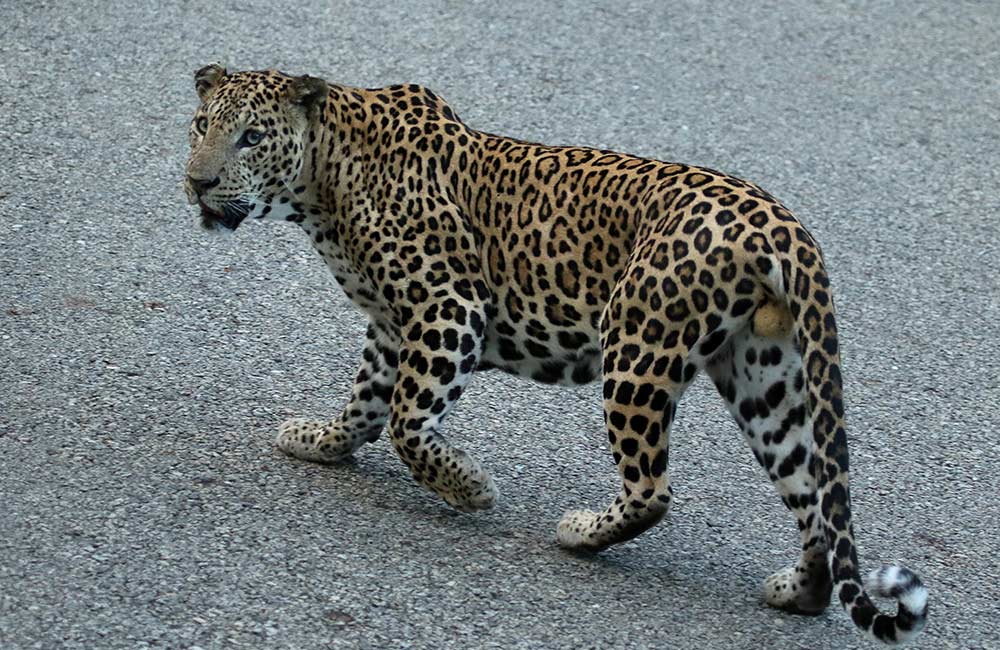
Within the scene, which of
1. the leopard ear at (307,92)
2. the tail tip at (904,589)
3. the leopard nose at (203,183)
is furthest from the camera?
the leopard ear at (307,92)

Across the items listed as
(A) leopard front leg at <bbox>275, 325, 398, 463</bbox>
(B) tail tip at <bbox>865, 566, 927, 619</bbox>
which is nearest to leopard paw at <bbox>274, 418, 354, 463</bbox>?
(A) leopard front leg at <bbox>275, 325, 398, 463</bbox>

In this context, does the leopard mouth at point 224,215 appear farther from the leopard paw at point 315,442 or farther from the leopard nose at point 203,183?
the leopard paw at point 315,442

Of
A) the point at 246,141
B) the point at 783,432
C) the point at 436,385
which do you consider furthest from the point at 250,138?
the point at 783,432

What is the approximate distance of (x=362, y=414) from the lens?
6.04 m

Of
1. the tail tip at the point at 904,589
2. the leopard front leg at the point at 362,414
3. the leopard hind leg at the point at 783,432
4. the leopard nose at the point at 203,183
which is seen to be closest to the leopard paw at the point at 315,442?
the leopard front leg at the point at 362,414

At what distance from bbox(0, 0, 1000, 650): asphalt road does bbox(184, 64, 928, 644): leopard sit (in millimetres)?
303

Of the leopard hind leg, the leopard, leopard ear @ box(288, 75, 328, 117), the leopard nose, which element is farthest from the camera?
leopard ear @ box(288, 75, 328, 117)

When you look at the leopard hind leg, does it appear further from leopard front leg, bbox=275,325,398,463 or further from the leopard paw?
the leopard paw

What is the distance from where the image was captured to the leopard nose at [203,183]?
5.64m

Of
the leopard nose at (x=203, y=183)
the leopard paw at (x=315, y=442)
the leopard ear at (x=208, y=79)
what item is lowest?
the leopard paw at (x=315, y=442)

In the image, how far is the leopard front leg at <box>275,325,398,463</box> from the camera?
6023 millimetres

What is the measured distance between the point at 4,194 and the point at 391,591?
354 cm

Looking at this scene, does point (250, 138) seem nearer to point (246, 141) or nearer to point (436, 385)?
point (246, 141)

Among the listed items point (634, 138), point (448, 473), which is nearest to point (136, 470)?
point (448, 473)
